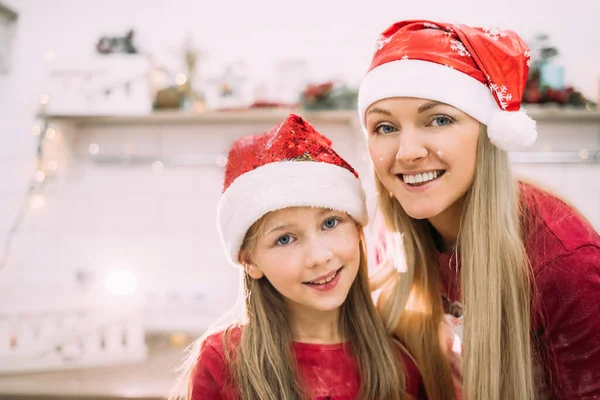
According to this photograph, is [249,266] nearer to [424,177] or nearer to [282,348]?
[282,348]

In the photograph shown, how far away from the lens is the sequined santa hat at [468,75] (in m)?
0.93

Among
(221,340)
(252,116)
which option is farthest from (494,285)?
(252,116)

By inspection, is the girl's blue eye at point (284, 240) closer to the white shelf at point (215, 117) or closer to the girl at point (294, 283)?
the girl at point (294, 283)

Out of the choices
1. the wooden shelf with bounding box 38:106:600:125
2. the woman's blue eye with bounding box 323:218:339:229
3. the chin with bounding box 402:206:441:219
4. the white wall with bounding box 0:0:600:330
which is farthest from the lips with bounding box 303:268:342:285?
the white wall with bounding box 0:0:600:330

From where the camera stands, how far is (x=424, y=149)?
0.93m

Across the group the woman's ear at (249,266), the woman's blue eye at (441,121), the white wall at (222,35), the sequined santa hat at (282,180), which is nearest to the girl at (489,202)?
the woman's blue eye at (441,121)

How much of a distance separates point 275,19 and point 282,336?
5.05ft

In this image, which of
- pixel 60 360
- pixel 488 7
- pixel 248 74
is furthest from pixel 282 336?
pixel 488 7

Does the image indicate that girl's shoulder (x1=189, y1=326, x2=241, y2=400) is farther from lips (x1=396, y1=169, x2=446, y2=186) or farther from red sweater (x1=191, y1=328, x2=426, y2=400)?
lips (x1=396, y1=169, x2=446, y2=186)

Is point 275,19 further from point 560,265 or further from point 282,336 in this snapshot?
point 560,265

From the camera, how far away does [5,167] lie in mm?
2240

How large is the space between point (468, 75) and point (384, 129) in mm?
194

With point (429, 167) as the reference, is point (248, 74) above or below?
above

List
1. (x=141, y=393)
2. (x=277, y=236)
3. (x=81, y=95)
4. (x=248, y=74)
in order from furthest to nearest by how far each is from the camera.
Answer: (x=248, y=74), (x=81, y=95), (x=141, y=393), (x=277, y=236)
